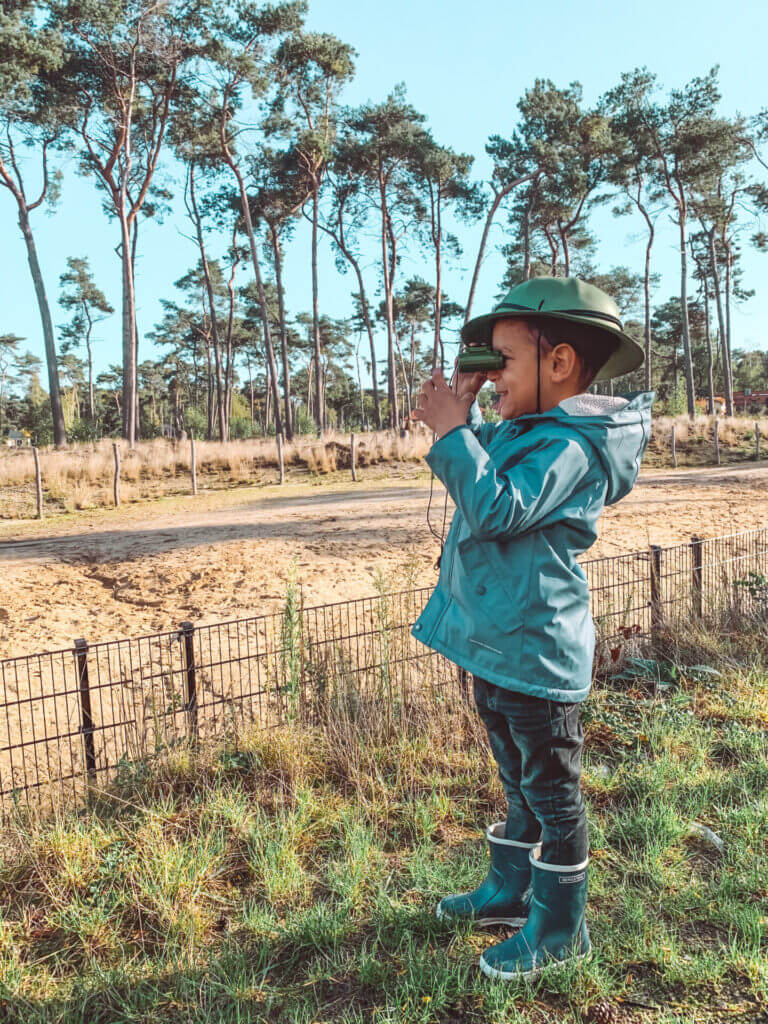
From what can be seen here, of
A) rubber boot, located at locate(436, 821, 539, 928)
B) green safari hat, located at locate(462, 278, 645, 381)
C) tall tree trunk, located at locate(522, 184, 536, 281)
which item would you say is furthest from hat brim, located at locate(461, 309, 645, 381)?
tall tree trunk, located at locate(522, 184, 536, 281)

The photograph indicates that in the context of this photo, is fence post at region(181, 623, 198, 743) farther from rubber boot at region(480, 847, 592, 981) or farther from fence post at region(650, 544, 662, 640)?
fence post at region(650, 544, 662, 640)

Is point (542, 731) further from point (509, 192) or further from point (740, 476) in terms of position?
point (509, 192)

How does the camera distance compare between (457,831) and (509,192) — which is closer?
(457,831)

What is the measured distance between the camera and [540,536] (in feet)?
5.96

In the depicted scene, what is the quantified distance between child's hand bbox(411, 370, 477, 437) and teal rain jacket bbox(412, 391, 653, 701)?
48 millimetres

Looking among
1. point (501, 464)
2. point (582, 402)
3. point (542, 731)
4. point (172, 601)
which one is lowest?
point (172, 601)

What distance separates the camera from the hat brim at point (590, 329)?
182 cm

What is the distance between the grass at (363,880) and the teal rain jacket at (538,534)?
0.86m

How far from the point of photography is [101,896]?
242 centimetres

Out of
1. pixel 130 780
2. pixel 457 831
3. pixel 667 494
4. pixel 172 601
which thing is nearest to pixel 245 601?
pixel 172 601

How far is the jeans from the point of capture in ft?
6.10

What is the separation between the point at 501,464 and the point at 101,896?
Answer: 193 cm

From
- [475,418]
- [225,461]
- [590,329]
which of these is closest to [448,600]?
[475,418]

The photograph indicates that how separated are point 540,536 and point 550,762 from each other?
585 millimetres
